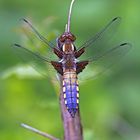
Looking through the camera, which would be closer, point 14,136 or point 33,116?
point 14,136

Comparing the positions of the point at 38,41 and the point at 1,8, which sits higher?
A: the point at 1,8

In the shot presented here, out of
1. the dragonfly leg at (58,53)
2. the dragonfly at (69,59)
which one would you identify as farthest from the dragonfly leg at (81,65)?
the dragonfly leg at (58,53)

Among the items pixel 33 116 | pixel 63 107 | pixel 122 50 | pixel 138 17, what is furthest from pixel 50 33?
pixel 138 17

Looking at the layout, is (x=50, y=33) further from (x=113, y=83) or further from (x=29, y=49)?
(x=113, y=83)

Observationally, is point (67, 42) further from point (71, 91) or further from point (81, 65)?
point (71, 91)

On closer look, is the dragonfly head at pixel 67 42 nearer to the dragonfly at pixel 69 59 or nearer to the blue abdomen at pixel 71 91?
the dragonfly at pixel 69 59
